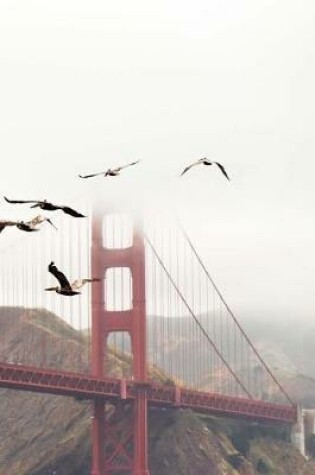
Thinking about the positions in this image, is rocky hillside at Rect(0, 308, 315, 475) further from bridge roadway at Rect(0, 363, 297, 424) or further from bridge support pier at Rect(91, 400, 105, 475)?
bridge support pier at Rect(91, 400, 105, 475)

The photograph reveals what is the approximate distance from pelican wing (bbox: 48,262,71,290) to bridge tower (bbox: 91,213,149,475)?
409 ft

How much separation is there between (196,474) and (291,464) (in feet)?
70.6

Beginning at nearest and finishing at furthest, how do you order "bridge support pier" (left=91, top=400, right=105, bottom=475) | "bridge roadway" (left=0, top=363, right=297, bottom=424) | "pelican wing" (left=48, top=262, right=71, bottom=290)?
"pelican wing" (left=48, top=262, right=71, bottom=290), "bridge roadway" (left=0, top=363, right=297, bottom=424), "bridge support pier" (left=91, top=400, right=105, bottom=475)

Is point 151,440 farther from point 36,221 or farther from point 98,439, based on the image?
point 36,221

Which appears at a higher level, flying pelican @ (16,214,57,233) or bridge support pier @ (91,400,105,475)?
flying pelican @ (16,214,57,233)

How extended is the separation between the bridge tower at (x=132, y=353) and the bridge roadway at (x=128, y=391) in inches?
94.5

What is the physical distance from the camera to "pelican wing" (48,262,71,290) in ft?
96.5

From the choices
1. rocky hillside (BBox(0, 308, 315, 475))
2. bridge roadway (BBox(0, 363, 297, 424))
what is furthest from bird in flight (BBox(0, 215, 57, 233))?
rocky hillside (BBox(0, 308, 315, 475))

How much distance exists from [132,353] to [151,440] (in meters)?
17.7

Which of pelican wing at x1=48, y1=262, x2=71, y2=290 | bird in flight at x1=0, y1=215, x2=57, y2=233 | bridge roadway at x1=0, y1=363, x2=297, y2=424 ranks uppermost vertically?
bird in flight at x1=0, y1=215, x2=57, y2=233

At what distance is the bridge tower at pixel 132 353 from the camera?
158125mm

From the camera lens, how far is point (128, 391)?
156750mm

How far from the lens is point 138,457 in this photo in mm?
159625

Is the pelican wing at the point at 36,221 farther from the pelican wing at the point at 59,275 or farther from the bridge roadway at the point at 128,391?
the bridge roadway at the point at 128,391
